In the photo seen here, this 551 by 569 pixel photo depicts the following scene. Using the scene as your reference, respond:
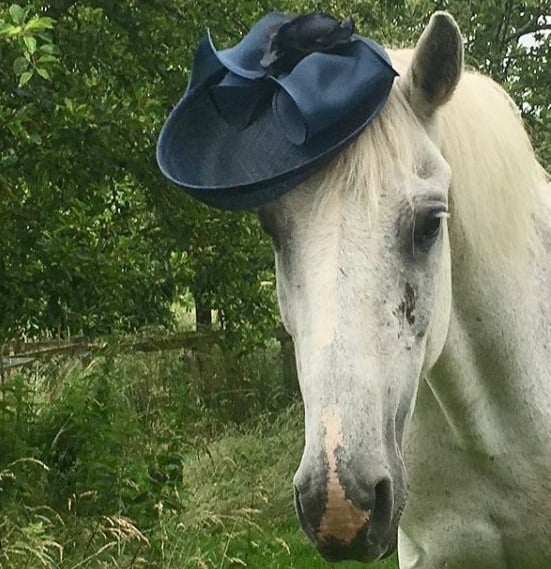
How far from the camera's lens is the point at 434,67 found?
2.21 meters

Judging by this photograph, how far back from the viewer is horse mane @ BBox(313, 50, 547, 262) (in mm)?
2111

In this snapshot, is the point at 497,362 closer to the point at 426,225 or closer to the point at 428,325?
the point at 428,325

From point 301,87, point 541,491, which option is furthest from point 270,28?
point 541,491

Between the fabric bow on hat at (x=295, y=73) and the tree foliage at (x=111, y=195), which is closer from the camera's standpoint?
the fabric bow on hat at (x=295, y=73)

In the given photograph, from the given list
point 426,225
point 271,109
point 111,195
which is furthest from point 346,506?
point 111,195

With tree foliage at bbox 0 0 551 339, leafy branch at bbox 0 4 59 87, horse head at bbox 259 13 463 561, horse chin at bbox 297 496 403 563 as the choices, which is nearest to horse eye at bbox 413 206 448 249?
horse head at bbox 259 13 463 561

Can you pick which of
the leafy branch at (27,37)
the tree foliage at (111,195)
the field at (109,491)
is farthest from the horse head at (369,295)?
the tree foliage at (111,195)

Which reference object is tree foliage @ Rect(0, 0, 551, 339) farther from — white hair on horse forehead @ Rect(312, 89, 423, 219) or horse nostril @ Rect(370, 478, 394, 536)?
horse nostril @ Rect(370, 478, 394, 536)

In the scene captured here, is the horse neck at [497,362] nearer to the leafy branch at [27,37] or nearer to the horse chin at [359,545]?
the horse chin at [359,545]

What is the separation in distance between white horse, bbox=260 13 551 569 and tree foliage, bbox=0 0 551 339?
2.05 m

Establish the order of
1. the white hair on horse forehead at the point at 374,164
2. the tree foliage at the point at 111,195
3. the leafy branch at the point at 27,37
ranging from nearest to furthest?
1. the white hair on horse forehead at the point at 374,164
2. the leafy branch at the point at 27,37
3. the tree foliage at the point at 111,195

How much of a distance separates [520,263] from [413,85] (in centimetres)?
64

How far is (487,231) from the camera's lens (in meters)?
2.49

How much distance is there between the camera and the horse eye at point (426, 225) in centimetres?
209
